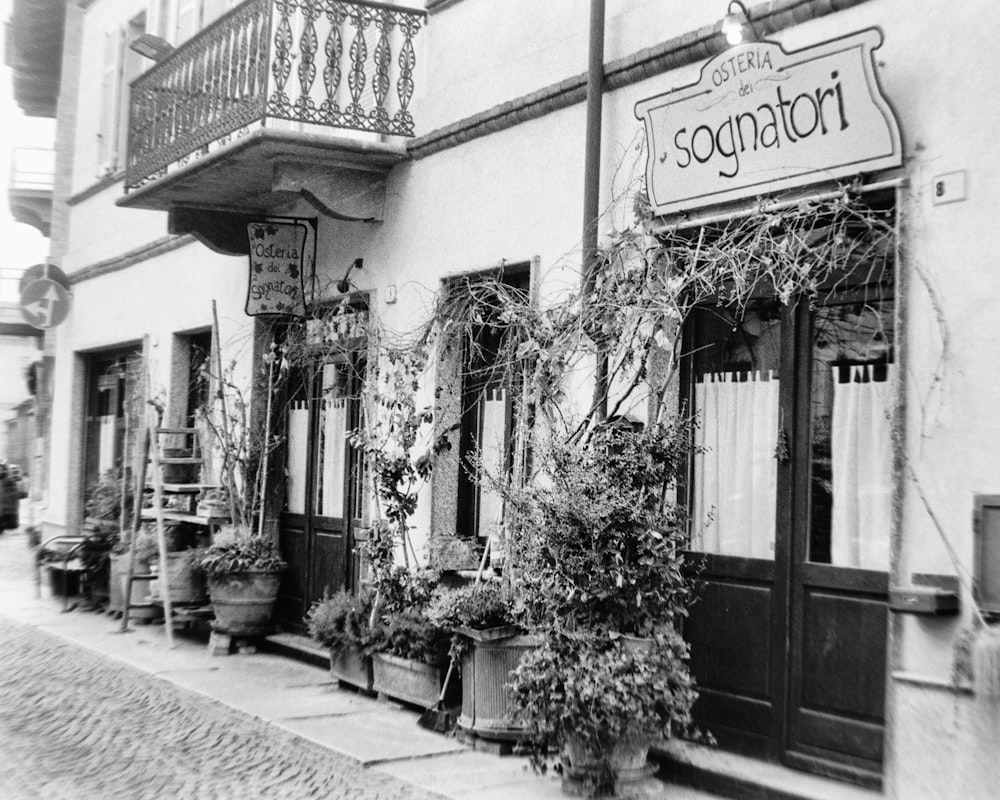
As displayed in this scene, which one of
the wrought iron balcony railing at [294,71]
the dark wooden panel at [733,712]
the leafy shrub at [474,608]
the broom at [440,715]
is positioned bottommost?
the broom at [440,715]

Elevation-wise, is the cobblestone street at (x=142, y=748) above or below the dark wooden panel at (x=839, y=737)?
below

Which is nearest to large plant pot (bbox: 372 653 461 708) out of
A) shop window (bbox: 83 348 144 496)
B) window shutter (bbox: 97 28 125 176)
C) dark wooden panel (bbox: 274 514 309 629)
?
dark wooden panel (bbox: 274 514 309 629)

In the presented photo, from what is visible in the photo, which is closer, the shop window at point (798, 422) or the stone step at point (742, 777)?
the stone step at point (742, 777)

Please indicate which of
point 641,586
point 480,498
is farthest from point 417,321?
point 641,586

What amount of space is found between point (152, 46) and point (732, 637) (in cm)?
872

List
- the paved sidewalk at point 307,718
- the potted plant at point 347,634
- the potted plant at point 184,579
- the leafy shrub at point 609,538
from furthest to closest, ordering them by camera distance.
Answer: the potted plant at point 184,579 < the potted plant at point 347,634 < the paved sidewalk at point 307,718 < the leafy shrub at point 609,538

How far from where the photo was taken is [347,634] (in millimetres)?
8148

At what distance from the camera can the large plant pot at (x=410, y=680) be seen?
7.39 m

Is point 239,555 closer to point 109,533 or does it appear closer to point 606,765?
point 109,533

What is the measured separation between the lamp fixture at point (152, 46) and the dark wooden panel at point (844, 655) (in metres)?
8.83

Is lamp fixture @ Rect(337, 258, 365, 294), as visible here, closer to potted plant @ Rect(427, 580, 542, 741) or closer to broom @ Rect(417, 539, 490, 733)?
broom @ Rect(417, 539, 490, 733)

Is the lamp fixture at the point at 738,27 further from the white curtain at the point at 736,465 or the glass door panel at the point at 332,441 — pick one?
the glass door panel at the point at 332,441

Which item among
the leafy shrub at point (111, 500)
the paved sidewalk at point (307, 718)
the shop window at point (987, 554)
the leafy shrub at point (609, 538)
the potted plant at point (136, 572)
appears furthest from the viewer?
the leafy shrub at point (111, 500)

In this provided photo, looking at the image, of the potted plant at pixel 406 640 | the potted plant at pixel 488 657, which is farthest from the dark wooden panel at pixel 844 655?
the potted plant at pixel 406 640
